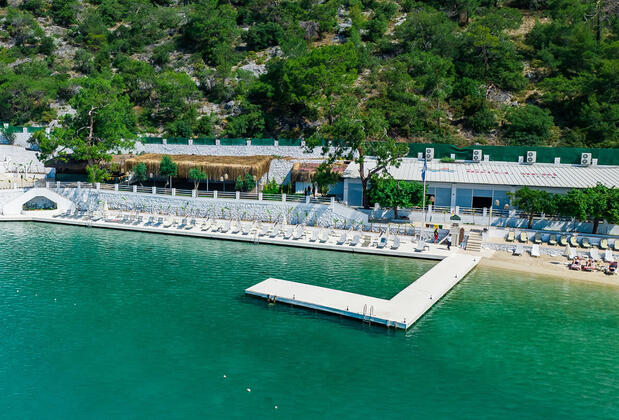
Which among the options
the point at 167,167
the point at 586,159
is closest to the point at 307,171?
the point at 167,167

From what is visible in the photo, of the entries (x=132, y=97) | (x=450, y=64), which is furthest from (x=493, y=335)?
(x=132, y=97)

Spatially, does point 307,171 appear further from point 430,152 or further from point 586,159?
point 586,159

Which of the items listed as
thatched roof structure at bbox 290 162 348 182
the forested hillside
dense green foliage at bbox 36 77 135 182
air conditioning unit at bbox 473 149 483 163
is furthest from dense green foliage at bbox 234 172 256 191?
air conditioning unit at bbox 473 149 483 163

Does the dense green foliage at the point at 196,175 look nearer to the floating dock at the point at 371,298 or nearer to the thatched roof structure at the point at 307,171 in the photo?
the thatched roof structure at the point at 307,171

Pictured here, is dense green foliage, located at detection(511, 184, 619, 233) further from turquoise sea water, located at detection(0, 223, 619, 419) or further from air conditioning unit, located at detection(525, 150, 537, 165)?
air conditioning unit, located at detection(525, 150, 537, 165)

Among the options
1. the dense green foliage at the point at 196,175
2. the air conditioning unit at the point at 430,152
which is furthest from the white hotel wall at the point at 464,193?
the dense green foliage at the point at 196,175
